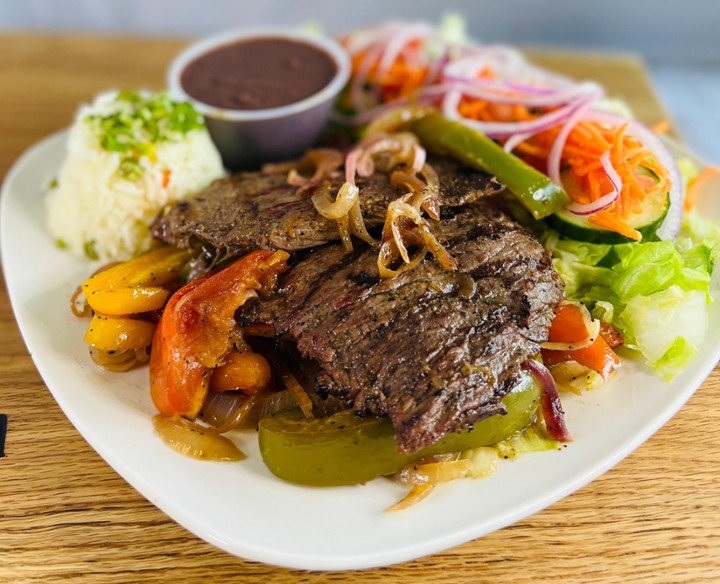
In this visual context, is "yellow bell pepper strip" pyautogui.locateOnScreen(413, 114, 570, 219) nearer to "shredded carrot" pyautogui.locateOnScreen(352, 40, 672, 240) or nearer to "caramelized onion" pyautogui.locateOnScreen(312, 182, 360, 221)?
"shredded carrot" pyautogui.locateOnScreen(352, 40, 672, 240)

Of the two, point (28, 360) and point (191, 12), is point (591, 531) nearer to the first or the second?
point (28, 360)

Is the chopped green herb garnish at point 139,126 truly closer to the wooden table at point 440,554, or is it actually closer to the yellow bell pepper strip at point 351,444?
the wooden table at point 440,554

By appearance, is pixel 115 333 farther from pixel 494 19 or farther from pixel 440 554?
pixel 494 19

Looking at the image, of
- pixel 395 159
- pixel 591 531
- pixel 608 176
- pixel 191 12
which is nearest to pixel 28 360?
pixel 395 159

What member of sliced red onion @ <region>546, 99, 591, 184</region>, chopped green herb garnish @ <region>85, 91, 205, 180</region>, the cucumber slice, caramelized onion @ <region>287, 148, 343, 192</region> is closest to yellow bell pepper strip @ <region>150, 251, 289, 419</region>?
caramelized onion @ <region>287, 148, 343, 192</region>

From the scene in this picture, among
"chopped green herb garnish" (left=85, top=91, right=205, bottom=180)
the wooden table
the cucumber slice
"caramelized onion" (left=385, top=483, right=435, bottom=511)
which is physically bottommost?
the wooden table

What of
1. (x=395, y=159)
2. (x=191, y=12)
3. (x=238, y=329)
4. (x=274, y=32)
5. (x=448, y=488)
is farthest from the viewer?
(x=191, y=12)
